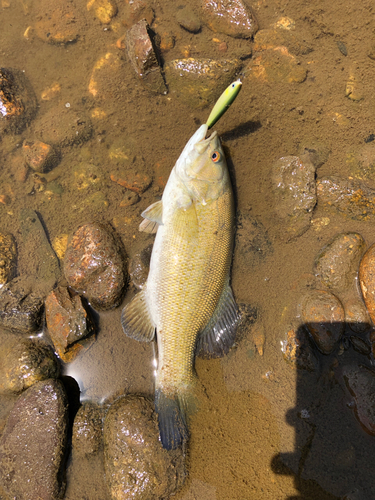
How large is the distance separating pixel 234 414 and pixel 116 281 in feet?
7.02

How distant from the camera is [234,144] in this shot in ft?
12.8

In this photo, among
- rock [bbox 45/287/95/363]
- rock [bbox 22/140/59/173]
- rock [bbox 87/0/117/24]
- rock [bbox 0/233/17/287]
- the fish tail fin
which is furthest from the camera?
rock [bbox 87/0/117/24]

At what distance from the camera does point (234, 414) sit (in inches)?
137

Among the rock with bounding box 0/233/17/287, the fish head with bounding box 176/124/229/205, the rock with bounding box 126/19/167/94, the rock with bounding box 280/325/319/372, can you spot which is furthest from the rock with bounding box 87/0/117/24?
the rock with bounding box 280/325/319/372

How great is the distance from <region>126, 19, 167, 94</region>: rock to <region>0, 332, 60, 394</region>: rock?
362 centimetres

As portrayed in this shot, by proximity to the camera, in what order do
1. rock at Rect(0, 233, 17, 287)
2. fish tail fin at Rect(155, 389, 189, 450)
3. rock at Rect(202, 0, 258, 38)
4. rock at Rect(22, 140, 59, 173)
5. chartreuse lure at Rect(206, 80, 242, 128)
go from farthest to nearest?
rock at Rect(202, 0, 258, 38)
rock at Rect(22, 140, 59, 173)
rock at Rect(0, 233, 17, 287)
fish tail fin at Rect(155, 389, 189, 450)
chartreuse lure at Rect(206, 80, 242, 128)

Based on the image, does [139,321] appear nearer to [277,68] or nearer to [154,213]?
[154,213]

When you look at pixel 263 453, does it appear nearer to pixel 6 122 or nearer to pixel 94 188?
pixel 94 188

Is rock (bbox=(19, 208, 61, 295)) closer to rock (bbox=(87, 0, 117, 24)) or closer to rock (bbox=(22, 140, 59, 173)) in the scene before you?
rock (bbox=(22, 140, 59, 173))

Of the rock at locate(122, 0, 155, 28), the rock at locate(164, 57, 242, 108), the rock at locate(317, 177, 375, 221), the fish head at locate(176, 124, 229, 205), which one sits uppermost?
the rock at locate(122, 0, 155, 28)

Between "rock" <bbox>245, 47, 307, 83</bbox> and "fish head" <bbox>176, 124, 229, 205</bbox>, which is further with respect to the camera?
"rock" <bbox>245, 47, 307, 83</bbox>

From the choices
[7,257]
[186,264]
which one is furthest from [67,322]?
[186,264]

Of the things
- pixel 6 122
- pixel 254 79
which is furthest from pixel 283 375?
pixel 6 122

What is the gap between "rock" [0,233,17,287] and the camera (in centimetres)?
357
